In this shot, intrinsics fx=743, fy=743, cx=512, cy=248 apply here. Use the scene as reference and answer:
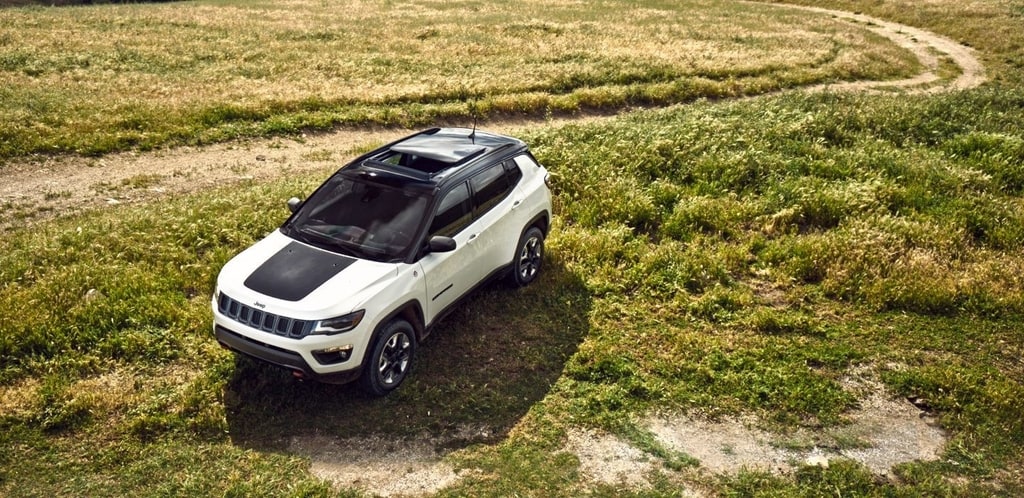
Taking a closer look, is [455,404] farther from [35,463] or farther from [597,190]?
[597,190]

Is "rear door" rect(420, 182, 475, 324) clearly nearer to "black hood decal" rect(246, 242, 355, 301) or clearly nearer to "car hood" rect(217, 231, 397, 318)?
"car hood" rect(217, 231, 397, 318)

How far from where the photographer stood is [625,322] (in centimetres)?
988

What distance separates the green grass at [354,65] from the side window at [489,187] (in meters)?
10.7

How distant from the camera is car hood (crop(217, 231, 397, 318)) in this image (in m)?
7.43

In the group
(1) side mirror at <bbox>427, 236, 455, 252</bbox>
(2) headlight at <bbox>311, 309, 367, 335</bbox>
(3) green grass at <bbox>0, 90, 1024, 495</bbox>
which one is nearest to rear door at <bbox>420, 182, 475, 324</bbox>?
(1) side mirror at <bbox>427, 236, 455, 252</bbox>

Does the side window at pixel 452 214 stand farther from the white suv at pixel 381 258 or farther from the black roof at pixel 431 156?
the black roof at pixel 431 156

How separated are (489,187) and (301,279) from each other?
285cm

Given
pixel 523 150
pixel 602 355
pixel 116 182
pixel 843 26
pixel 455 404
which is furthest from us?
pixel 843 26

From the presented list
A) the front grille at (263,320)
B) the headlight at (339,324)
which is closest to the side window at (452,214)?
the headlight at (339,324)

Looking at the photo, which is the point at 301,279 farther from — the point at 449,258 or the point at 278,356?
the point at 449,258

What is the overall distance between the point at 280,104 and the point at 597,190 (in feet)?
34.6

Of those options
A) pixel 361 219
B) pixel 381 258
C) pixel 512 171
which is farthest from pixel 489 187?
pixel 381 258

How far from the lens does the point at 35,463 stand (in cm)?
707

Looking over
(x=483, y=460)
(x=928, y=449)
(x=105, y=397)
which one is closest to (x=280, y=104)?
(x=105, y=397)
